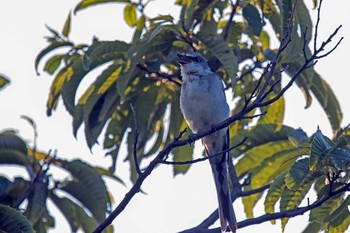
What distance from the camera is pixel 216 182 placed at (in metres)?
7.21

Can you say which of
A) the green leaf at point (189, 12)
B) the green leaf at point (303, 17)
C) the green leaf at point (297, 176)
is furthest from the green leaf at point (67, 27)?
the green leaf at point (297, 176)

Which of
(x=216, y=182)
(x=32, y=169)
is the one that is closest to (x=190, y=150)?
(x=216, y=182)

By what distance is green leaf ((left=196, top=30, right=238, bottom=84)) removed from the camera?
21.7 ft

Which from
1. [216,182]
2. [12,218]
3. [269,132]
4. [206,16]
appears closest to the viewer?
[12,218]

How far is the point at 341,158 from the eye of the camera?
16.5 feet

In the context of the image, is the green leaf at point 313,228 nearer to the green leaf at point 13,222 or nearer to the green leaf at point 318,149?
the green leaf at point 318,149

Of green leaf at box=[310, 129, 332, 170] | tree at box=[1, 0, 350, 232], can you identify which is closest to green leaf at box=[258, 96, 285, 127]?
tree at box=[1, 0, 350, 232]

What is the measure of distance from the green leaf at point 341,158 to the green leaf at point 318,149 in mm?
51

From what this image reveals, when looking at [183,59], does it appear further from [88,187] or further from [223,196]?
[88,187]

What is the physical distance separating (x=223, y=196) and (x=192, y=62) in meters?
1.14

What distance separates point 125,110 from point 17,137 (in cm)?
107

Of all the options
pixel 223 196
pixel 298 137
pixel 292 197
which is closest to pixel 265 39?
pixel 223 196

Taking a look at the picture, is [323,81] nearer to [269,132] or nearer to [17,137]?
[269,132]

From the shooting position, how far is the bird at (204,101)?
7180 millimetres
